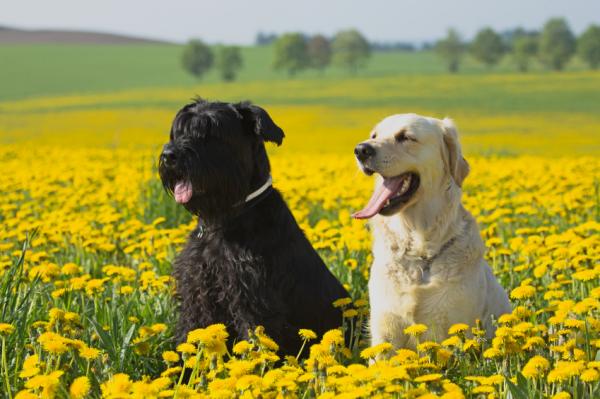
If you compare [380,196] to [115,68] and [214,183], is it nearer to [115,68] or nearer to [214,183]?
[214,183]

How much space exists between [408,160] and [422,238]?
41 centimetres

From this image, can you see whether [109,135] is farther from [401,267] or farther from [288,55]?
[288,55]

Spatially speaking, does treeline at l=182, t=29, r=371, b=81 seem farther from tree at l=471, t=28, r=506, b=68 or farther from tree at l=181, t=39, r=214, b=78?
tree at l=471, t=28, r=506, b=68

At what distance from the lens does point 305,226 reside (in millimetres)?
6625

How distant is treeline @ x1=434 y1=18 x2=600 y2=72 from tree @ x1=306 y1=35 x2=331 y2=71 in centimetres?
1364

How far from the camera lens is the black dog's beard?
13.3ft

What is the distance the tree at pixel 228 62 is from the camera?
88812 mm

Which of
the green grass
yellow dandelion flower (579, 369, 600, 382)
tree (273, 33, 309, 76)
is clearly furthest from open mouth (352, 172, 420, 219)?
tree (273, 33, 309, 76)

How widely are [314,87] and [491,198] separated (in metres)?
54.5

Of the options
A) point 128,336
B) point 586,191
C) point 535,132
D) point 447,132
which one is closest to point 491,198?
point 586,191

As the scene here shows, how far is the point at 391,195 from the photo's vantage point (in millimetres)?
3852

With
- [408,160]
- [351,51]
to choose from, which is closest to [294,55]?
[351,51]

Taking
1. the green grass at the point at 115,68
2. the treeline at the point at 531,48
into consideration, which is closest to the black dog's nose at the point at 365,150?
the green grass at the point at 115,68

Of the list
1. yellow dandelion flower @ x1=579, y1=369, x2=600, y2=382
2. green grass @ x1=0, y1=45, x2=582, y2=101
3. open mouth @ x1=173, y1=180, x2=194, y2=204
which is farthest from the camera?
green grass @ x1=0, y1=45, x2=582, y2=101
